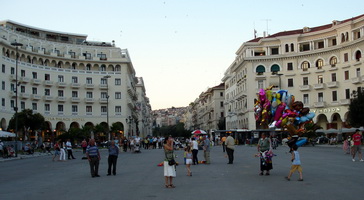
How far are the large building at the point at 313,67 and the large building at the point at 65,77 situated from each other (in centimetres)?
2351

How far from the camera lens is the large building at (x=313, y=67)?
201 feet

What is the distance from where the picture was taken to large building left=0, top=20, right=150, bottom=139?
66250mm

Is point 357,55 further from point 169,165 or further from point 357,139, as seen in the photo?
point 169,165

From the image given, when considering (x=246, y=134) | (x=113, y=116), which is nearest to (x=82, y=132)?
(x=113, y=116)

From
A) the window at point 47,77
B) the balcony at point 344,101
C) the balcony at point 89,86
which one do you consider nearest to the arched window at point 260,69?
the balcony at point 344,101

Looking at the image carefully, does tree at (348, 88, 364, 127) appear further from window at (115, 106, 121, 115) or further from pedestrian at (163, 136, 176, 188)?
window at (115, 106, 121, 115)

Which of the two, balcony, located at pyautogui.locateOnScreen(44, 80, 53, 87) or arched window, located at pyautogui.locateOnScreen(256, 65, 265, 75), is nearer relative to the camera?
balcony, located at pyautogui.locateOnScreen(44, 80, 53, 87)

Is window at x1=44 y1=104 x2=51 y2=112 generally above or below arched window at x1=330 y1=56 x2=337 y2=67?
below

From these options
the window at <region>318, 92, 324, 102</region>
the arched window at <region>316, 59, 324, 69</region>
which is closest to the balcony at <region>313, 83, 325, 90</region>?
the window at <region>318, 92, 324, 102</region>

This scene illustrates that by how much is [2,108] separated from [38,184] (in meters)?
47.8

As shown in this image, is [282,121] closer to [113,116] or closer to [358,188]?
[358,188]

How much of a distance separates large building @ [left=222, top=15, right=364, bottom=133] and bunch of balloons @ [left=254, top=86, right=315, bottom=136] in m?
42.2

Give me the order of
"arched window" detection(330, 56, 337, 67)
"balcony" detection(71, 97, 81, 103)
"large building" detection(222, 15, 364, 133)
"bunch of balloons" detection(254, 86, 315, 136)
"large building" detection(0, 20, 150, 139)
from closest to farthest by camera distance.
Result: "bunch of balloons" detection(254, 86, 315, 136) → "large building" detection(222, 15, 364, 133) → "arched window" detection(330, 56, 337, 67) → "large building" detection(0, 20, 150, 139) → "balcony" detection(71, 97, 81, 103)

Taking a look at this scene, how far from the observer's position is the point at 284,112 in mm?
16797
